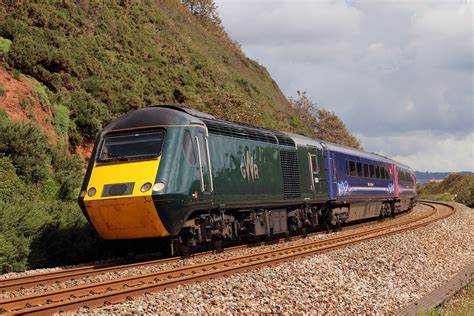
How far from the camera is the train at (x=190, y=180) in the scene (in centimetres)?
1323

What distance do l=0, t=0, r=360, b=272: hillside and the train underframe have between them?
2.90m

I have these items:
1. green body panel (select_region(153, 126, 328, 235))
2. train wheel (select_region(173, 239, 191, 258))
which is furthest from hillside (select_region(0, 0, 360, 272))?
green body panel (select_region(153, 126, 328, 235))

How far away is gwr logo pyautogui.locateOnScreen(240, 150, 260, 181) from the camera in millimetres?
16562

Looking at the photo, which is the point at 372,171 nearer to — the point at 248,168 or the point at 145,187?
the point at 248,168

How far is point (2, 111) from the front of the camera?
2066cm

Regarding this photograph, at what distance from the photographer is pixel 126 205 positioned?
13.1 metres

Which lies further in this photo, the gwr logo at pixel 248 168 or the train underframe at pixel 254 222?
the gwr logo at pixel 248 168

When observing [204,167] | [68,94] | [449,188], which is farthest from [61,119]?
[449,188]

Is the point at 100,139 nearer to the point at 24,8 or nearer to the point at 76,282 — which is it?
the point at 76,282

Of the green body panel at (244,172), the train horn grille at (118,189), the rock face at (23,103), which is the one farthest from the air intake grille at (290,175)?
the rock face at (23,103)

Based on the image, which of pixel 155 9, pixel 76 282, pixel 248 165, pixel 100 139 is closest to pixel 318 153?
pixel 248 165

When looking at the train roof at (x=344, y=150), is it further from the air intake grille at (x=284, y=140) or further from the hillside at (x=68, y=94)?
the hillside at (x=68, y=94)

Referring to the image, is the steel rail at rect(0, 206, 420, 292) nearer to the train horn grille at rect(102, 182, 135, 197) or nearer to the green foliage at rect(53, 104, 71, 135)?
the train horn grille at rect(102, 182, 135, 197)

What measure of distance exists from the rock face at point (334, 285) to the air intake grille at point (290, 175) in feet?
10.5
